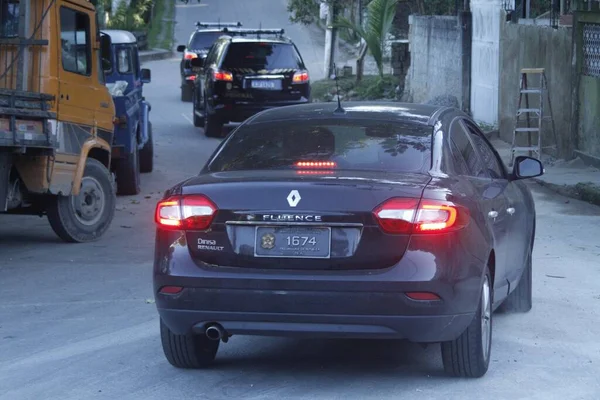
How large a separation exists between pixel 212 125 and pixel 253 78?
1386mm

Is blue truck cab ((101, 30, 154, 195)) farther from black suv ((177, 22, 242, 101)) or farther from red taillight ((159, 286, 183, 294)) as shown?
black suv ((177, 22, 242, 101))

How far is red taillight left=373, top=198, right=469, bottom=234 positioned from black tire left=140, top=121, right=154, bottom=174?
1161cm

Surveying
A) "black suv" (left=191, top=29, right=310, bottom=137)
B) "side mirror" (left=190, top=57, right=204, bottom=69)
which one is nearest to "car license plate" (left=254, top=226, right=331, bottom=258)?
"black suv" (left=191, top=29, right=310, bottom=137)

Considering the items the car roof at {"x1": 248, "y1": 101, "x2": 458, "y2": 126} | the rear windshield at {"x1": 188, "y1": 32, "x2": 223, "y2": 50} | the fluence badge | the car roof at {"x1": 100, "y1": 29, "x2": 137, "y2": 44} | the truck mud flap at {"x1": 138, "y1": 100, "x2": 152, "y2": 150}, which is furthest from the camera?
the rear windshield at {"x1": 188, "y1": 32, "x2": 223, "y2": 50}

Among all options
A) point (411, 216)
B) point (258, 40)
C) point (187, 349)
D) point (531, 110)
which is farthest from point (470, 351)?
point (258, 40)

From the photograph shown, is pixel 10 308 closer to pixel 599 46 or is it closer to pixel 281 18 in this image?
pixel 599 46

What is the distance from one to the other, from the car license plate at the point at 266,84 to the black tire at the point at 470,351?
15143 mm

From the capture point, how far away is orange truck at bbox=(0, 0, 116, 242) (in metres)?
10.5

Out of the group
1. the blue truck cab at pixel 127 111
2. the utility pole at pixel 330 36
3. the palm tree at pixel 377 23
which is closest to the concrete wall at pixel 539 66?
the blue truck cab at pixel 127 111

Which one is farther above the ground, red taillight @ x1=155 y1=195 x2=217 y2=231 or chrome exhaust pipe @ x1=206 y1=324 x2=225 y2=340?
red taillight @ x1=155 y1=195 x2=217 y2=231

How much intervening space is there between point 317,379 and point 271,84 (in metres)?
15.2

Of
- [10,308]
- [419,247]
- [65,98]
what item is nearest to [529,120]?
[65,98]

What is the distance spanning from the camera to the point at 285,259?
19.6 ft

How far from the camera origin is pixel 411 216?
5902 mm
